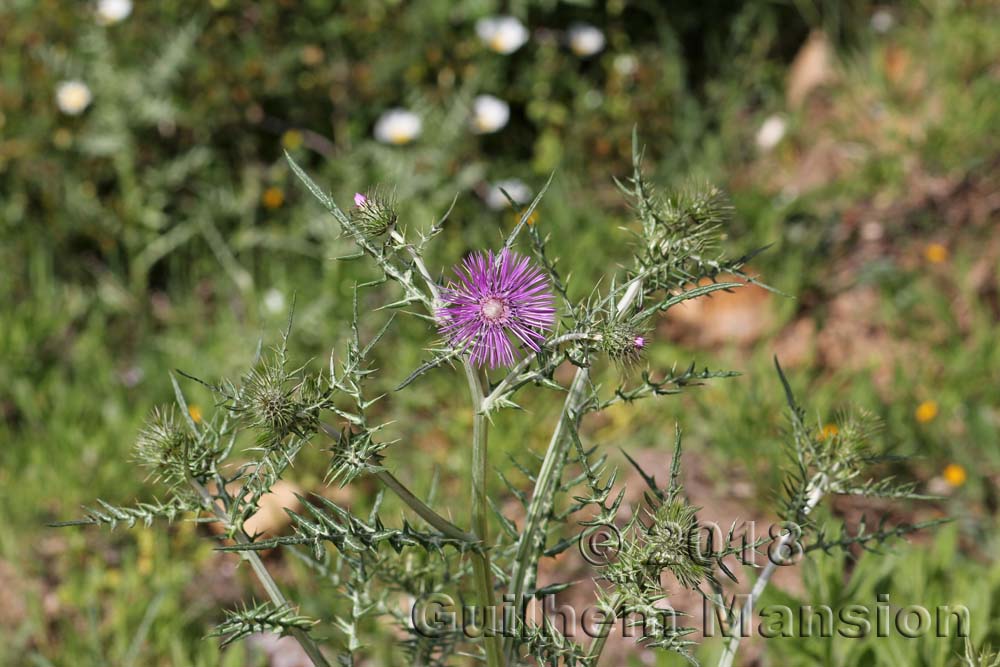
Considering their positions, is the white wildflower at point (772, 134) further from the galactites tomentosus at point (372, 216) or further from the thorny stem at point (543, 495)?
the galactites tomentosus at point (372, 216)

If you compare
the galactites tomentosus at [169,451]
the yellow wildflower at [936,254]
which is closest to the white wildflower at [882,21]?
the yellow wildflower at [936,254]

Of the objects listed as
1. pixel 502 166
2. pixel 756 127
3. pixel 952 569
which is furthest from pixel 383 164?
pixel 952 569

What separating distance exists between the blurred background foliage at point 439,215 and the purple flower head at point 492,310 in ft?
3.86

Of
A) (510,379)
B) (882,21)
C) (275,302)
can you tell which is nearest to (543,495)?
(510,379)

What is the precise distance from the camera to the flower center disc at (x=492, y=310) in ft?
3.64

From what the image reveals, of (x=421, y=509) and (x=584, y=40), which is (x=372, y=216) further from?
(x=584, y=40)

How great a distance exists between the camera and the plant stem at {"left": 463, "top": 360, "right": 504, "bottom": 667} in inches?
48.3

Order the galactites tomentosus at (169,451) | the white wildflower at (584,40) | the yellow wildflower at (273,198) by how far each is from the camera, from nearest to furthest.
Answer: the galactites tomentosus at (169,451), the yellow wildflower at (273,198), the white wildflower at (584,40)

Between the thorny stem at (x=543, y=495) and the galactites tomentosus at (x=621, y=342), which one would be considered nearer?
the galactites tomentosus at (x=621, y=342)

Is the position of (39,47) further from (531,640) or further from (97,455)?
(531,640)

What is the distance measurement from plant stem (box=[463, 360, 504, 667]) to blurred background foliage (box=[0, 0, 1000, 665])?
0.86m

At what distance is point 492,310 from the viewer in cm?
111

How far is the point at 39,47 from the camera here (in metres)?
3.27

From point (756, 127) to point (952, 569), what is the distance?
2.11 metres
